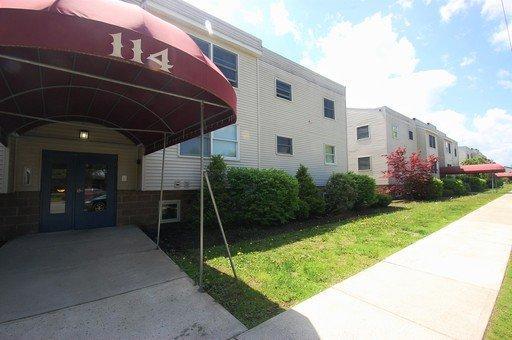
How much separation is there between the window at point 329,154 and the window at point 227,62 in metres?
7.29

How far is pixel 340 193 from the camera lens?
13375 millimetres

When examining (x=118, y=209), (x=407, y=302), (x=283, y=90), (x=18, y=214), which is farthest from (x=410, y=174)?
(x=18, y=214)

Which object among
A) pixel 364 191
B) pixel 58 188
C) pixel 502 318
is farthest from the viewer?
pixel 364 191

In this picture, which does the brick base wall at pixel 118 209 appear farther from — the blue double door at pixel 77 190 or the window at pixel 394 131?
the window at pixel 394 131

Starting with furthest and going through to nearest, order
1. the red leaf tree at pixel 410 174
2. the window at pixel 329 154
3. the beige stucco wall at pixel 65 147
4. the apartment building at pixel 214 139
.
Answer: the red leaf tree at pixel 410 174
the window at pixel 329 154
the apartment building at pixel 214 139
the beige stucco wall at pixel 65 147

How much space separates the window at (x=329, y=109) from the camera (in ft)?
54.4

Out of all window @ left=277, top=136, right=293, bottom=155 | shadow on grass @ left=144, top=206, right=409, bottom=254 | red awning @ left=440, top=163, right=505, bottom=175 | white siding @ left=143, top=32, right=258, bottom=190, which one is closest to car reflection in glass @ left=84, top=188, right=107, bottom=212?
white siding @ left=143, top=32, right=258, bottom=190

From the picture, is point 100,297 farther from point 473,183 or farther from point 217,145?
point 473,183

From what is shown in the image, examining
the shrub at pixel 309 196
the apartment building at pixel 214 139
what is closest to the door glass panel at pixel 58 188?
the apartment building at pixel 214 139

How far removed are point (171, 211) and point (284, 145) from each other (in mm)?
6448

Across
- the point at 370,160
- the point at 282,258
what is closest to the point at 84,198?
the point at 282,258

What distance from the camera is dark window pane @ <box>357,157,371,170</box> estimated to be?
24469mm

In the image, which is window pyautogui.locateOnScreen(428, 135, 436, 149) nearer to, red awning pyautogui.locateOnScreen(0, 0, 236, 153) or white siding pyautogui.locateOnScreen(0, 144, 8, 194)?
red awning pyautogui.locateOnScreen(0, 0, 236, 153)

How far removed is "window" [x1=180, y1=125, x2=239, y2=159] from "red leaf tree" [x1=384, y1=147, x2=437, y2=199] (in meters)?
15.1
